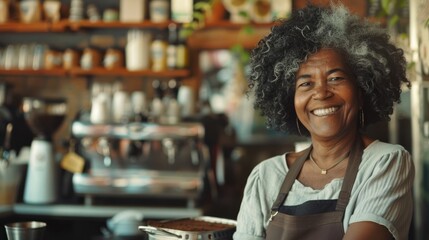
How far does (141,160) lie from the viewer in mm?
3959

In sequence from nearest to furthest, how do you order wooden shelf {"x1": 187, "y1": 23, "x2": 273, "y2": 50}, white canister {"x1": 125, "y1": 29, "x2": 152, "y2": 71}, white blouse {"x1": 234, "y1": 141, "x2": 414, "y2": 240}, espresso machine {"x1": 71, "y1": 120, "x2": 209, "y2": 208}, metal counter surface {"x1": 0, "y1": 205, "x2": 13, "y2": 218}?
white blouse {"x1": 234, "y1": 141, "x2": 414, "y2": 240} < metal counter surface {"x1": 0, "y1": 205, "x2": 13, "y2": 218} < espresso machine {"x1": 71, "y1": 120, "x2": 209, "y2": 208} < white canister {"x1": 125, "y1": 29, "x2": 152, "y2": 71} < wooden shelf {"x1": 187, "y1": 23, "x2": 273, "y2": 50}

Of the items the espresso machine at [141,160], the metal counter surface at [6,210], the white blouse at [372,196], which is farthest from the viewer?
the espresso machine at [141,160]

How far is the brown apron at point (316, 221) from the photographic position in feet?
5.69

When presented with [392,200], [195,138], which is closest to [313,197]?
[392,200]

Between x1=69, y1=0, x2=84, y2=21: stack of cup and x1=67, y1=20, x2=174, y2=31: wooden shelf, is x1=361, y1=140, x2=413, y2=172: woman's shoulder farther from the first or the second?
x1=69, y1=0, x2=84, y2=21: stack of cup

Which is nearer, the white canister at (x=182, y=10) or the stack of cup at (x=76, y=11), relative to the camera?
the white canister at (x=182, y=10)

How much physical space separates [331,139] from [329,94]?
147mm

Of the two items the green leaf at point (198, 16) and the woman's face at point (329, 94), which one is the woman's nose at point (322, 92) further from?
the green leaf at point (198, 16)

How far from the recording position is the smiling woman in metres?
1.72

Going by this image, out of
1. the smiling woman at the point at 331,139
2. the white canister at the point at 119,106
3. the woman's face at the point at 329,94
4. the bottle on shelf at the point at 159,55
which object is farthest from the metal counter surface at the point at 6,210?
the woman's face at the point at 329,94

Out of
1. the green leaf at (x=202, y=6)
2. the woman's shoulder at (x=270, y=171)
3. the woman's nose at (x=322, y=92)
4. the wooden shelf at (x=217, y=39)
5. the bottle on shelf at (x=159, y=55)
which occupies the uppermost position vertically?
the green leaf at (x=202, y=6)

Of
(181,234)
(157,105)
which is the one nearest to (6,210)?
(157,105)

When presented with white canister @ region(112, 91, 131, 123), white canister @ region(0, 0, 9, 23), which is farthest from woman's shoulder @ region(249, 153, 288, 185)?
white canister @ region(0, 0, 9, 23)

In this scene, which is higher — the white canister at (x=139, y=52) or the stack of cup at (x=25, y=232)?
the white canister at (x=139, y=52)
